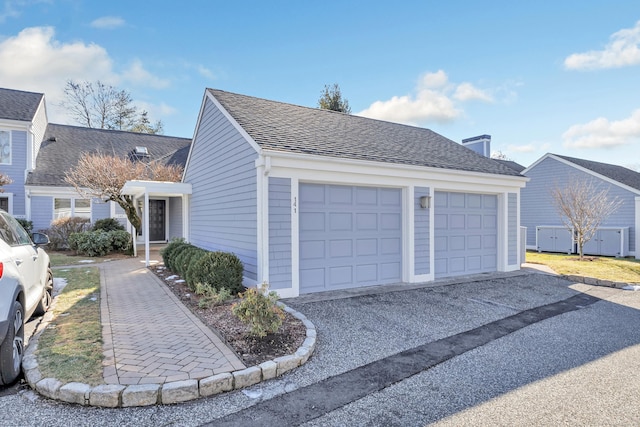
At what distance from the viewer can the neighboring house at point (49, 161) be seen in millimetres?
15195

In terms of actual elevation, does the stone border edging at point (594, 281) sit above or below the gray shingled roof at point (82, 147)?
below

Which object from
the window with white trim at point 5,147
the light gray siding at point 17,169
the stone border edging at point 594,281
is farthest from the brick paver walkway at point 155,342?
the window with white trim at point 5,147

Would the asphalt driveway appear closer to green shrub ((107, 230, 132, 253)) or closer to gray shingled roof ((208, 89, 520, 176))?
gray shingled roof ((208, 89, 520, 176))

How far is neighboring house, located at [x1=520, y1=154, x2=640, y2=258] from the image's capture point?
625 inches

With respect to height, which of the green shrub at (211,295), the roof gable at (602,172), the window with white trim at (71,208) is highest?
the roof gable at (602,172)

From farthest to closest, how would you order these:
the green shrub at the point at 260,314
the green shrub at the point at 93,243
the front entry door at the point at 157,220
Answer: the front entry door at the point at 157,220, the green shrub at the point at 93,243, the green shrub at the point at 260,314

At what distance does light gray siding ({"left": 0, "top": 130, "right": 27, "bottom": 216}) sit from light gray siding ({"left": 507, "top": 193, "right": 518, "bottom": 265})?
18934mm

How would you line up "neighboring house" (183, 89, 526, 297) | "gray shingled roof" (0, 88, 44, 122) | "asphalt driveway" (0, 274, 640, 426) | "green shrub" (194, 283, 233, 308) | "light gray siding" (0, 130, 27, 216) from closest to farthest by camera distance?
1. "asphalt driveway" (0, 274, 640, 426)
2. "green shrub" (194, 283, 233, 308)
3. "neighboring house" (183, 89, 526, 297)
4. "light gray siding" (0, 130, 27, 216)
5. "gray shingled roof" (0, 88, 44, 122)

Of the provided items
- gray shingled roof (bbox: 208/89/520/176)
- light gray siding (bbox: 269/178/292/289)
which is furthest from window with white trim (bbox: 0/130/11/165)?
light gray siding (bbox: 269/178/292/289)

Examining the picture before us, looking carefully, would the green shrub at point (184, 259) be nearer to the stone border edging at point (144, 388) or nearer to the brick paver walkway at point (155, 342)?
the brick paver walkway at point (155, 342)

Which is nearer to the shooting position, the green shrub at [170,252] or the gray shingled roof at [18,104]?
the green shrub at [170,252]

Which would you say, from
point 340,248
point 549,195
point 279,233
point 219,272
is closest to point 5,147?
point 219,272

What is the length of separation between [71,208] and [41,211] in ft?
3.54

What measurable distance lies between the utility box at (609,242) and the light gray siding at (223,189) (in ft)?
55.2
